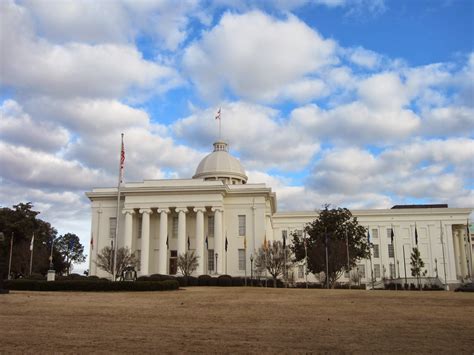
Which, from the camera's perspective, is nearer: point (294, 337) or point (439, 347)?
point (439, 347)

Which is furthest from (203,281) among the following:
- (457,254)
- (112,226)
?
(457,254)

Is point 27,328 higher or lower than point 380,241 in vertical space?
lower

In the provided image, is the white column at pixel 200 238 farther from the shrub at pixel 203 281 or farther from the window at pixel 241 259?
the shrub at pixel 203 281

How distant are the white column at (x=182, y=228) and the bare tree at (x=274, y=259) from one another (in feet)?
37.1

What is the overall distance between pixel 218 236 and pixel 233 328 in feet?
177

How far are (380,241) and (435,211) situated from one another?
1135 cm

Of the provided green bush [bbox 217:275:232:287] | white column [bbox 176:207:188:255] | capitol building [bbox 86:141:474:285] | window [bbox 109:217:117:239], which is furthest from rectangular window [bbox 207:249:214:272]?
window [bbox 109:217:117:239]

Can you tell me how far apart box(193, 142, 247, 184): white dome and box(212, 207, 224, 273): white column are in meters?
11.6

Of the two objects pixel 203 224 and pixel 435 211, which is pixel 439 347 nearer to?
pixel 203 224

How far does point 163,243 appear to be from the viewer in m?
70.6

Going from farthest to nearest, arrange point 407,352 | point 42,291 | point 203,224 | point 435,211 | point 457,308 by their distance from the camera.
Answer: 1. point 435,211
2. point 203,224
3. point 42,291
4. point 457,308
5. point 407,352

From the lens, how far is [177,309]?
2323 cm

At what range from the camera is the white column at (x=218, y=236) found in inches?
2734

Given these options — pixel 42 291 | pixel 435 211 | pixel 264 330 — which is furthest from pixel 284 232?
pixel 264 330
